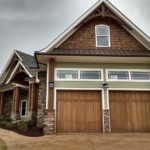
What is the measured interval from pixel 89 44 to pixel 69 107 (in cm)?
403

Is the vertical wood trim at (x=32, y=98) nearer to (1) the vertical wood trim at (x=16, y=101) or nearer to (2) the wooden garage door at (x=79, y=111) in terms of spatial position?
(1) the vertical wood trim at (x=16, y=101)

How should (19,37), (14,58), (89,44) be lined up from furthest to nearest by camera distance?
(19,37) → (14,58) → (89,44)

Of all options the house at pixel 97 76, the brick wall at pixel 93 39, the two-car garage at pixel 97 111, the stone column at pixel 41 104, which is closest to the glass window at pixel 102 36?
the house at pixel 97 76

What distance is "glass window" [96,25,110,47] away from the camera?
48.2ft

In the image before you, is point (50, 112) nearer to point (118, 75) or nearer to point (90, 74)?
point (90, 74)

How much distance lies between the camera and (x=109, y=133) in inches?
492

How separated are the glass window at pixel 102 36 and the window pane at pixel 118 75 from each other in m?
1.92

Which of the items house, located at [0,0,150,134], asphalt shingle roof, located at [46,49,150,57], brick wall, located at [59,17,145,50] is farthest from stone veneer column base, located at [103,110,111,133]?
brick wall, located at [59,17,145,50]

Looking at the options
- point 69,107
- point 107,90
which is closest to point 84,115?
point 69,107

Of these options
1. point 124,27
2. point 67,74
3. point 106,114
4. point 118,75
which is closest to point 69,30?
point 67,74

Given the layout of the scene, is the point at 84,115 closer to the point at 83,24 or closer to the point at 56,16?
the point at 83,24

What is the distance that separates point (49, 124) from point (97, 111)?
2710mm

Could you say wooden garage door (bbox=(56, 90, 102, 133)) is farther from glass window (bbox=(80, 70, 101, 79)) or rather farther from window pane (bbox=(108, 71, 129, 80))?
window pane (bbox=(108, 71, 129, 80))

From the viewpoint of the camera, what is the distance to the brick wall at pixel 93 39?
567 inches
